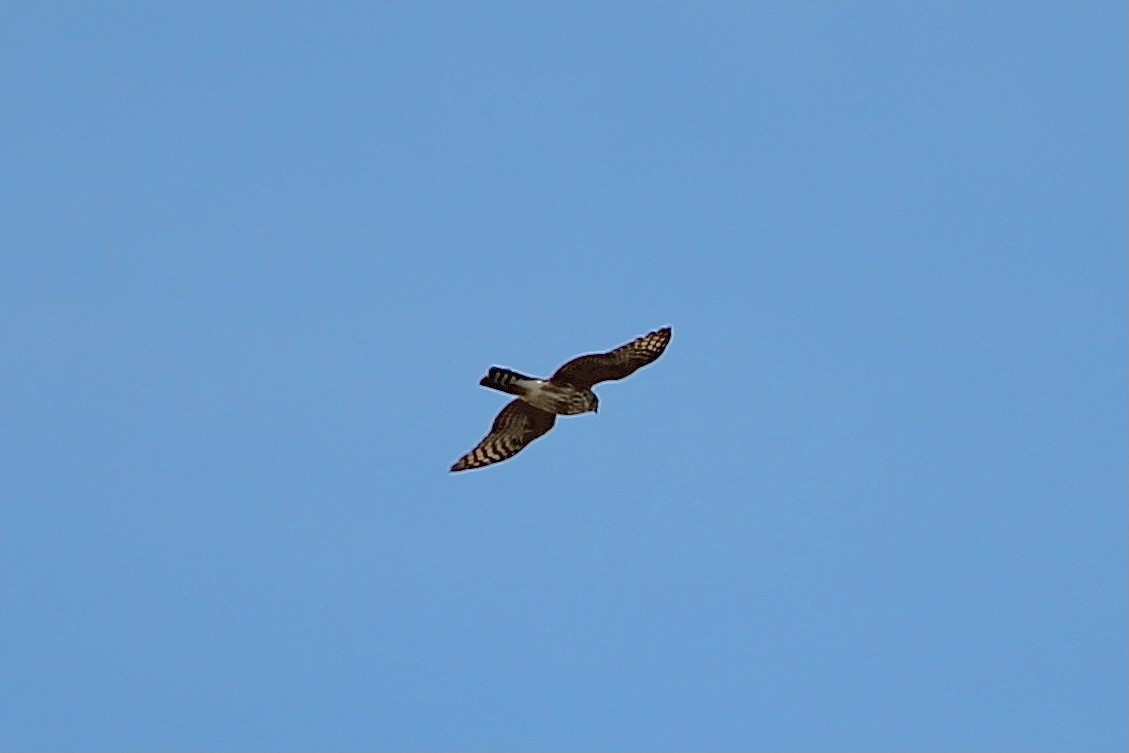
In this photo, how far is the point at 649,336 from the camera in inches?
1182

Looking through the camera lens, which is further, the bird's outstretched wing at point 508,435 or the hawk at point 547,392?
the bird's outstretched wing at point 508,435

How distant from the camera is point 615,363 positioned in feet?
97.8

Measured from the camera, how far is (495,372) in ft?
96.3

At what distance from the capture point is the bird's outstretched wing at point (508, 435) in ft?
100

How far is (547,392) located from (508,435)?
4.40ft

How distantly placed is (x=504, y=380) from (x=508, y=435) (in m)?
1.61

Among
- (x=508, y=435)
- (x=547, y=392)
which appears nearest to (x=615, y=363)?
(x=547, y=392)

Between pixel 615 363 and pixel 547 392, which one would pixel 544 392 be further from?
pixel 615 363

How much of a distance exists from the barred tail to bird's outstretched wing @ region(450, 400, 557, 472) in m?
0.99

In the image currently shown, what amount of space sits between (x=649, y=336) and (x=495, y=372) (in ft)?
7.78

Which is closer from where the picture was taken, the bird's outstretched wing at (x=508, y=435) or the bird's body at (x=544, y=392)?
the bird's body at (x=544, y=392)

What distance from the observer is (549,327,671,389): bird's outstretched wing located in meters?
29.6

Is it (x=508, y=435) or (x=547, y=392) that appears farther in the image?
(x=508, y=435)

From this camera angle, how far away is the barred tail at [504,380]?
29.4 m
